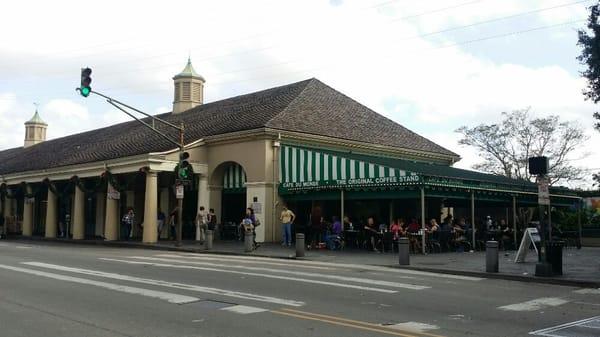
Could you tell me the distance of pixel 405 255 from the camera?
55.1 feet

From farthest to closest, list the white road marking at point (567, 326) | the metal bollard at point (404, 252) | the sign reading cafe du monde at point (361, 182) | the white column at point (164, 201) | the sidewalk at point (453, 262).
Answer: the white column at point (164, 201), the sign reading cafe du monde at point (361, 182), the metal bollard at point (404, 252), the sidewalk at point (453, 262), the white road marking at point (567, 326)

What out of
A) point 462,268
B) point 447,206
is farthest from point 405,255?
point 447,206

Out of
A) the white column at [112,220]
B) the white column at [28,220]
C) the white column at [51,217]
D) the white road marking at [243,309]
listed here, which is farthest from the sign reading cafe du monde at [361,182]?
the white column at [28,220]

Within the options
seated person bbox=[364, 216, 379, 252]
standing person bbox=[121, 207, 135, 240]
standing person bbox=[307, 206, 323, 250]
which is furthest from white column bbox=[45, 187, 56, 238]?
seated person bbox=[364, 216, 379, 252]

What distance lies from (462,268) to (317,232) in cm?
Result: 871

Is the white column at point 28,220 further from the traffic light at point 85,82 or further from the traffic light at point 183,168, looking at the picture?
the traffic light at point 85,82

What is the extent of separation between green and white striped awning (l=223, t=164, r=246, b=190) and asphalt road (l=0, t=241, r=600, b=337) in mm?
14438

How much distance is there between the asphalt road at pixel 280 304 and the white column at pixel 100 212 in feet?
77.1

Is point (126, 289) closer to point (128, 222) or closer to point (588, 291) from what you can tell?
point (588, 291)

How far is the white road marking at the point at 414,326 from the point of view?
7.71 m

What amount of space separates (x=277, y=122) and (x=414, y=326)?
68.9 feet

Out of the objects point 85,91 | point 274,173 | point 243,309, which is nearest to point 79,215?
point 274,173

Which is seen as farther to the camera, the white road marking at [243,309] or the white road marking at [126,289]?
the white road marking at [126,289]

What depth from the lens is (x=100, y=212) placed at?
38594 mm
